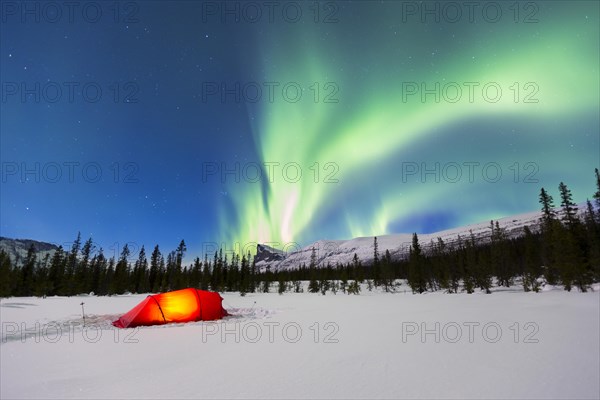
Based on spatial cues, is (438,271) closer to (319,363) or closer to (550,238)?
(550,238)

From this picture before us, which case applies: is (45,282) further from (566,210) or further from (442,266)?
(566,210)

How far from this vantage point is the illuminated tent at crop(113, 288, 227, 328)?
1108cm

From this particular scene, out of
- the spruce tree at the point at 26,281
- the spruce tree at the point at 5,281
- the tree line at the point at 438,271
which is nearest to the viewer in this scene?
the tree line at the point at 438,271

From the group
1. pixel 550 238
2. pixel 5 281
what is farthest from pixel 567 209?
pixel 5 281

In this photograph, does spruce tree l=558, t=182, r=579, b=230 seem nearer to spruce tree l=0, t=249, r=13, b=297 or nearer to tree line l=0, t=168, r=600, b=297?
tree line l=0, t=168, r=600, b=297

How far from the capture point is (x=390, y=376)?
4.45 meters

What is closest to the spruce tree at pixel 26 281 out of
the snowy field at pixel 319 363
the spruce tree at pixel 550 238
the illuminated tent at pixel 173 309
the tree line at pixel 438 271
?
the tree line at pixel 438 271

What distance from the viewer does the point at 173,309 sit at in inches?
467

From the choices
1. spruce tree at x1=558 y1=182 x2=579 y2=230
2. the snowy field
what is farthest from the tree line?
the snowy field

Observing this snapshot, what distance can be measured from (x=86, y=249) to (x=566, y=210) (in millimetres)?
92140

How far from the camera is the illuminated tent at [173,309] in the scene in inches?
436

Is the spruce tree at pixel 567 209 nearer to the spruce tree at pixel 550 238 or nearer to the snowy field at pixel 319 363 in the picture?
the spruce tree at pixel 550 238

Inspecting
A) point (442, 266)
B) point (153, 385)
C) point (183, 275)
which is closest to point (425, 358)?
point (153, 385)

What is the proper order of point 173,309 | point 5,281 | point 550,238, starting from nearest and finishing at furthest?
Answer: point 173,309
point 550,238
point 5,281
